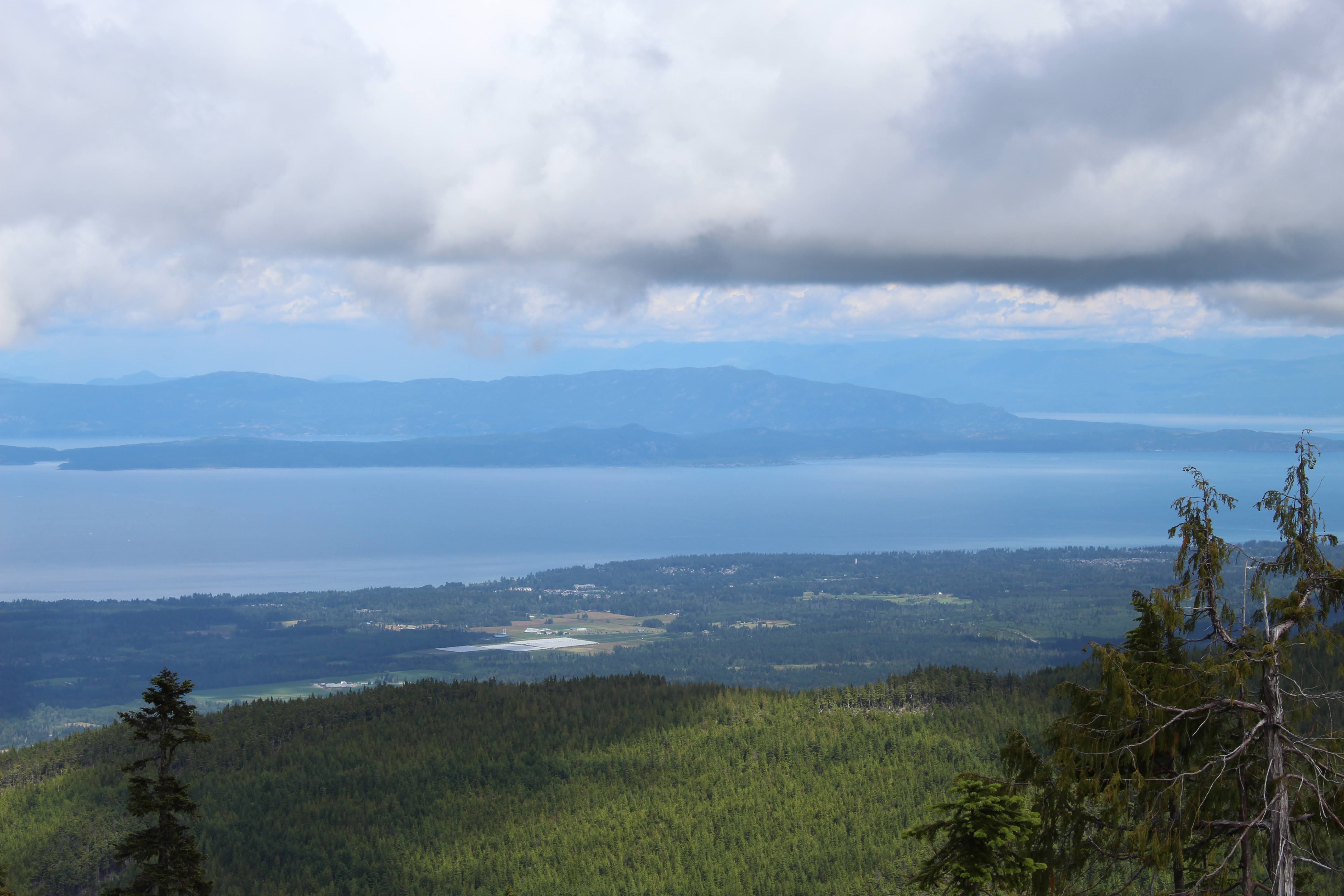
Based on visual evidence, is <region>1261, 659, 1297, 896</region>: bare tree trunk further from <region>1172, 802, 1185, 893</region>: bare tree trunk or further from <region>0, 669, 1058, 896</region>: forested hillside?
<region>0, 669, 1058, 896</region>: forested hillside

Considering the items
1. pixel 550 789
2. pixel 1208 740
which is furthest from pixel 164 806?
pixel 550 789

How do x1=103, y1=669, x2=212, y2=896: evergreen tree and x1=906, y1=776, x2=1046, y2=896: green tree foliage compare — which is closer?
x1=906, y1=776, x2=1046, y2=896: green tree foliage

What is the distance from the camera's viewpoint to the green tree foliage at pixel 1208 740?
48.4 feet

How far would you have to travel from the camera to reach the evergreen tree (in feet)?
95.5

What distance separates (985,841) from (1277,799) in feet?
15.6

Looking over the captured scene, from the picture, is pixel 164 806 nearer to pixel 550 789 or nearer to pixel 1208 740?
pixel 1208 740

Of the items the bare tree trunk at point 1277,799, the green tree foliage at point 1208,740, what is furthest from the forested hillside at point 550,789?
the bare tree trunk at point 1277,799

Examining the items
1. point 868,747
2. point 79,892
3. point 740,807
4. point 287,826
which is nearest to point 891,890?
point 740,807

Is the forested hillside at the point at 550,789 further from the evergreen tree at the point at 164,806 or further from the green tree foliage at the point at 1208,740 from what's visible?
the green tree foliage at the point at 1208,740

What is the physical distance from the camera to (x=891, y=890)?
103125 millimetres

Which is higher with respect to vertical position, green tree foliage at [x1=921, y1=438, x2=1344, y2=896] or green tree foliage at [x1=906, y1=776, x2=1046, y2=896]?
green tree foliage at [x1=921, y1=438, x2=1344, y2=896]

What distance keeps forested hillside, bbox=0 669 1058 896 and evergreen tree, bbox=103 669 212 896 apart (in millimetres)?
87199

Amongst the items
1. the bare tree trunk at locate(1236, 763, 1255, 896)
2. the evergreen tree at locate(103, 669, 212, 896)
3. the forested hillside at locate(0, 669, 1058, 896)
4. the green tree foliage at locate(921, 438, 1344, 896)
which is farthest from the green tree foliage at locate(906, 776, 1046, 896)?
the forested hillside at locate(0, 669, 1058, 896)

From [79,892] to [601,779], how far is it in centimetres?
6328
